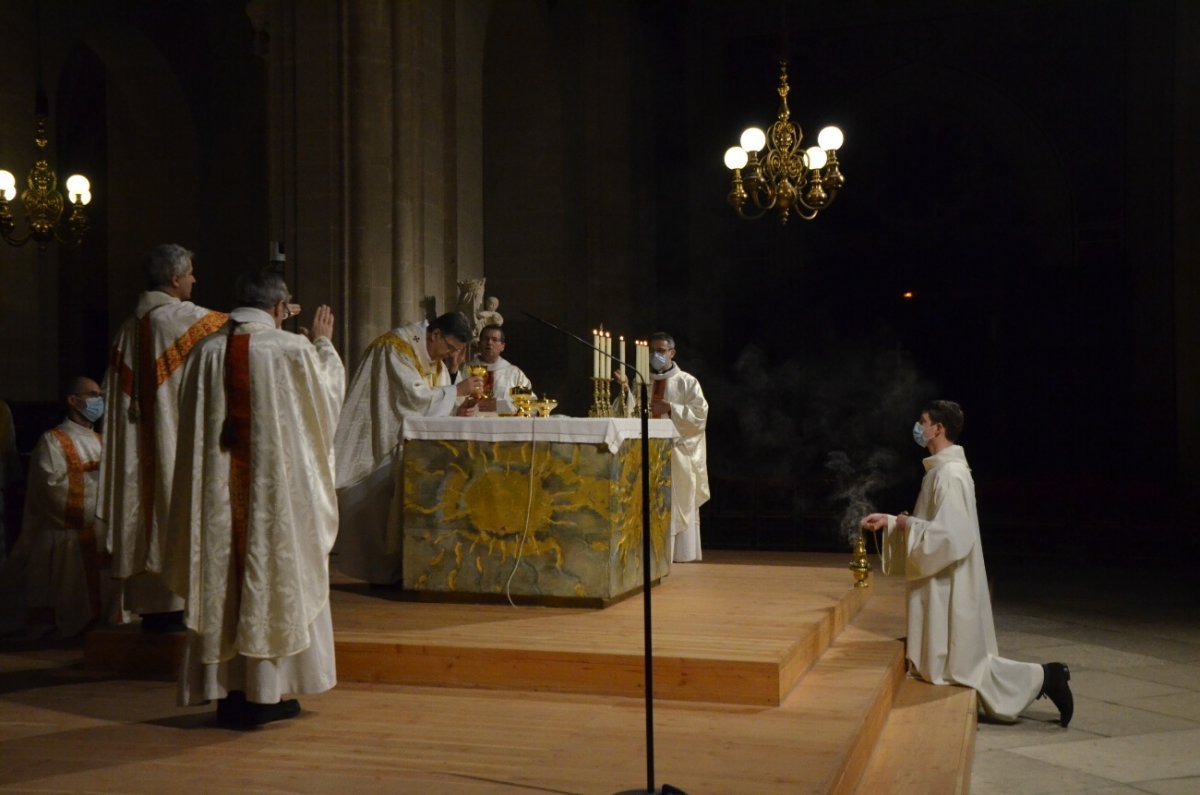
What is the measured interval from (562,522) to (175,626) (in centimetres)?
186

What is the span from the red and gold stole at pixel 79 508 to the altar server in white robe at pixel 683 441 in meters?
3.76

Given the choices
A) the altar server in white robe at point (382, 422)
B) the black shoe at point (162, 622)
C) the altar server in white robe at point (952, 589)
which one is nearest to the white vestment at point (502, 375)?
the altar server in white robe at point (382, 422)

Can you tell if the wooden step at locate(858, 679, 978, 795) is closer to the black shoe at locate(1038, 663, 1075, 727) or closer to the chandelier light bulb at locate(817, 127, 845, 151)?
the black shoe at locate(1038, 663, 1075, 727)

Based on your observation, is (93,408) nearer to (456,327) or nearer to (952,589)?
(456,327)

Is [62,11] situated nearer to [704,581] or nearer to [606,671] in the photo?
[704,581]

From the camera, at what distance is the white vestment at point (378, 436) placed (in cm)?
686

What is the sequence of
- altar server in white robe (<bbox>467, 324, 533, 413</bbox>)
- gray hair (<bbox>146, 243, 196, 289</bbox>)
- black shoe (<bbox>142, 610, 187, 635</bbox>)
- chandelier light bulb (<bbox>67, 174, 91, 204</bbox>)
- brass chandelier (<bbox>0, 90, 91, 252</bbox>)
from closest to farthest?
gray hair (<bbox>146, 243, 196, 289</bbox>)
black shoe (<bbox>142, 610, 187, 635</bbox>)
altar server in white robe (<bbox>467, 324, 533, 413</bbox>)
brass chandelier (<bbox>0, 90, 91, 252</bbox>)
chandelier light bulb (<bbox>67, 174, 91, 204</bbox>)

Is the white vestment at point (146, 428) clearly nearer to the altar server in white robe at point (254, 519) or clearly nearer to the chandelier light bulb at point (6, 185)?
the altar server in white robe at point (254, 519)

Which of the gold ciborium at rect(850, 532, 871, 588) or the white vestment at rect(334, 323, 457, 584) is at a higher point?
the white vestment at rect(334, 323, 457, 584)

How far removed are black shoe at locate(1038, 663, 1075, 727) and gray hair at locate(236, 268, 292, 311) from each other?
384 cm

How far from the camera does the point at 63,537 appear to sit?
22.1ft

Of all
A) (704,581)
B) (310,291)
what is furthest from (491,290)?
(704,581)

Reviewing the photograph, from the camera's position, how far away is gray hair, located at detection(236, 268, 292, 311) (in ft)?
14.5

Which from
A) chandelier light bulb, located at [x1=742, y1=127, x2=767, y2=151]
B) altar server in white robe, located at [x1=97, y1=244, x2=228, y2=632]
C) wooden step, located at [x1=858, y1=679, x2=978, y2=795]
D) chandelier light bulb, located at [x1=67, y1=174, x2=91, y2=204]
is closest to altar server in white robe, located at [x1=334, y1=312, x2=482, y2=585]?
altar server in white robe, located at [x1=97, y1=244, x2=228, y2=632]
